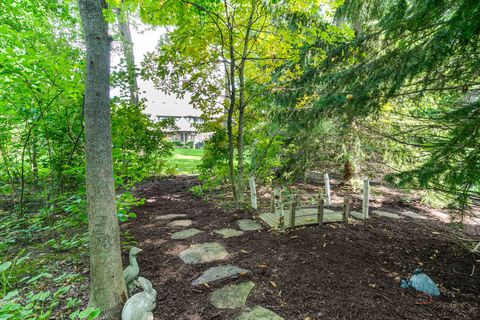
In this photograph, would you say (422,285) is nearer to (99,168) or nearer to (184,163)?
(99,168)

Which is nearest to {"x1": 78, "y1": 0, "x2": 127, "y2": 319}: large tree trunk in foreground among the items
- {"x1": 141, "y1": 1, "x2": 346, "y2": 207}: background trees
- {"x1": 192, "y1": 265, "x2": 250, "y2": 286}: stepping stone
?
{"x1": 192, "y1": 265, "x2": 250, "y2": 286}: stepping stone

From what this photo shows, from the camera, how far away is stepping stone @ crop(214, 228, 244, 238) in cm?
326

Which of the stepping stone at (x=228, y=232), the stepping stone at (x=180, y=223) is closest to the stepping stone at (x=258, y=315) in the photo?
the stepping stone at (x=228, y=232)

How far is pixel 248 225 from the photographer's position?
3.64 meters

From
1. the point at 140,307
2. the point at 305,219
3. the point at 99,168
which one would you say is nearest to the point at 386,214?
the point at 305,219

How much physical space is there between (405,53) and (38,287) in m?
4.92

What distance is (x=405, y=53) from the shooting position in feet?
9.93

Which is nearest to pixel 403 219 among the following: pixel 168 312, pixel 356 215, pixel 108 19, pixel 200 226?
pixel 356 215

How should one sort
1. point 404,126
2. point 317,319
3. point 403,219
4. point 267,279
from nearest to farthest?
point 317,319 → point 267,279 → point 403,219 → point 404,126

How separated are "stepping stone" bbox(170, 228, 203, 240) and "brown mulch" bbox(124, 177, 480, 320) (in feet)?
0.35

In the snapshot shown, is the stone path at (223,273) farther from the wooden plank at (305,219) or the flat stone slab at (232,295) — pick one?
the wooden plank at (305,219)

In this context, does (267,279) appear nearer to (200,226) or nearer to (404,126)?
(200,226)

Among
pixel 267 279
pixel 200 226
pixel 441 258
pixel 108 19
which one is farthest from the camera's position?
pixel 200 226

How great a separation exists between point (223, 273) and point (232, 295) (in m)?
0.32
